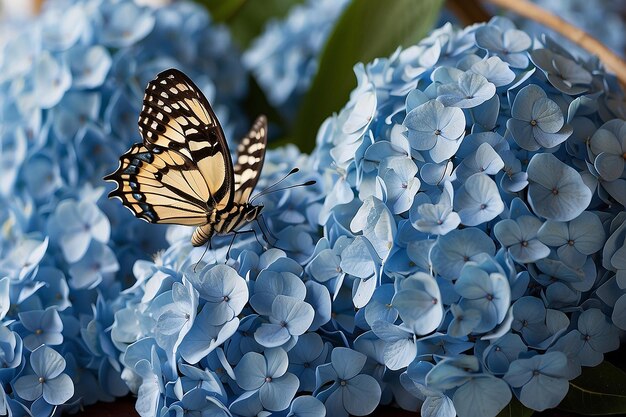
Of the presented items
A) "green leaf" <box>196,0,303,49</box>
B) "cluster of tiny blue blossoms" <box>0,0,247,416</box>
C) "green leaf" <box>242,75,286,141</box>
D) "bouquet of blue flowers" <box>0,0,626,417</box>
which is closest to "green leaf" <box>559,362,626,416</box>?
"bouquet of blue flowers" <box>0,0,626,417</box>

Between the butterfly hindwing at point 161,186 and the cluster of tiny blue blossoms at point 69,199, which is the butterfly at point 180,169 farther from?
the cluster of tiny blue blossoms at point 69,199

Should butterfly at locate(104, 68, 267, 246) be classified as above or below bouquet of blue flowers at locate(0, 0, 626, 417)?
above

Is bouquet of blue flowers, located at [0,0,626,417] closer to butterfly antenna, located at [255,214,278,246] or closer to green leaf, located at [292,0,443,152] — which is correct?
butterfly antenna, located at [255,214,278,246]

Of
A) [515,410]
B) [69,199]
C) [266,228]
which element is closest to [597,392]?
[515,410]

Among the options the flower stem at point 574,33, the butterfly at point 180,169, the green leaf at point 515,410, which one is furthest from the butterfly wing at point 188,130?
the flower stem at point 574,33

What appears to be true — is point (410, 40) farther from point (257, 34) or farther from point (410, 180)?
point (257, 34)
